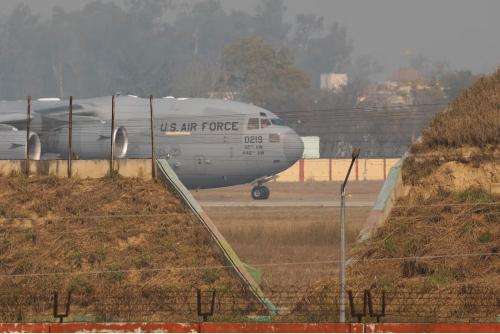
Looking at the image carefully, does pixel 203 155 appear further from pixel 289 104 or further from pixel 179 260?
pixel 289 104

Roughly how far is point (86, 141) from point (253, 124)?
6.99 metres

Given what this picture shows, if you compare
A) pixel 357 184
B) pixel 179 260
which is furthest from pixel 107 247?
pixel 357 184

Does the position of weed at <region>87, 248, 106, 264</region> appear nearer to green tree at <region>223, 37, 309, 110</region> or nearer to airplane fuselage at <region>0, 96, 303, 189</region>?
airplane fuselage at <region>0, 96, 303, 189</region>

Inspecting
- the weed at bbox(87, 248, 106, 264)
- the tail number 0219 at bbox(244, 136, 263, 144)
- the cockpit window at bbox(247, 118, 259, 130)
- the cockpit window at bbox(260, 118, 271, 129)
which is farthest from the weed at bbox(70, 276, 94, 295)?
the cockpit window at bbox(260, 118, 271, 129)

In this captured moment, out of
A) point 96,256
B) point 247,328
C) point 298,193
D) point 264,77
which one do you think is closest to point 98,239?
point 96,256

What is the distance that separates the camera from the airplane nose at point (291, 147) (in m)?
52.0

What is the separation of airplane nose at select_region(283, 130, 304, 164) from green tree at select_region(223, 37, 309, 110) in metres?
108

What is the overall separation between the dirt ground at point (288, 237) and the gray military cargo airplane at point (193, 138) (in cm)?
200

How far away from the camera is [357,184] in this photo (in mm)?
80000

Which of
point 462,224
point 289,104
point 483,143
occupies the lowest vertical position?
point 462,224

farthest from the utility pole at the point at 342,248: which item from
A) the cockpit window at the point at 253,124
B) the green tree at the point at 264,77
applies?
the green tree at the point at 264,77

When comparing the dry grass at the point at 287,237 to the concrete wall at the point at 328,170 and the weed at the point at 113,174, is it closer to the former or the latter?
the weed at the point at 113,174

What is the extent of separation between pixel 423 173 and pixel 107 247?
6.58 meters

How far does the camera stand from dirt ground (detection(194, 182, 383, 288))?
27.9 meters
